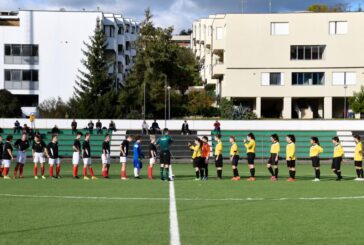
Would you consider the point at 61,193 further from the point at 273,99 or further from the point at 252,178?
the point at 273,99

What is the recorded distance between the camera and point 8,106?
61438mm

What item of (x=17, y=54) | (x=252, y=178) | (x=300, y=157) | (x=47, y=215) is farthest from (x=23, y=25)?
(x=47, y=215)

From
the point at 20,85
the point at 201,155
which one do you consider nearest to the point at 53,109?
the point at 20,85

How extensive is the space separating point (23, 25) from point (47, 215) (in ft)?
201

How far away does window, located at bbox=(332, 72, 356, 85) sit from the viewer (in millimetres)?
64500

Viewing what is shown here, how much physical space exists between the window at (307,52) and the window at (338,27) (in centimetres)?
196

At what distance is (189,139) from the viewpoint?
4566 cm

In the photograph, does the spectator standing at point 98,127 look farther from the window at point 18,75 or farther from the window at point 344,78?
the window at point 344,78

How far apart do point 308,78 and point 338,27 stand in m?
6.17

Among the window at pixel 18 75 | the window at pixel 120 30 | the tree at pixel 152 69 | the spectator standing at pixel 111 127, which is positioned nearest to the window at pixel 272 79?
the tree at pixel 152 69

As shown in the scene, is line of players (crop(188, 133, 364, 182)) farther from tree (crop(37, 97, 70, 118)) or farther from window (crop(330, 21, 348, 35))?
window (crop(330, 21, 348, 35))

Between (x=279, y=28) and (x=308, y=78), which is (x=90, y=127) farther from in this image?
(x=308, y=78)

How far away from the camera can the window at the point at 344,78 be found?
64500 millimetres

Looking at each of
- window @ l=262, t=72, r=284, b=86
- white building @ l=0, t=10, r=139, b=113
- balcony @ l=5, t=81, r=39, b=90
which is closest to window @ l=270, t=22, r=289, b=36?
window @ l=262, t=72, r=284, b=86
